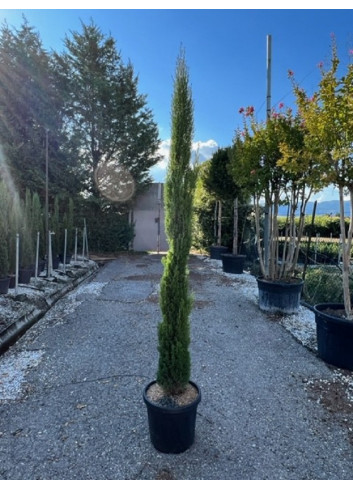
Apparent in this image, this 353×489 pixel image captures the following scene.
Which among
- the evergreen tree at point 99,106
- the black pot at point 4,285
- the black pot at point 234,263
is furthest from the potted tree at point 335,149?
the evergreen tree at point 99,106

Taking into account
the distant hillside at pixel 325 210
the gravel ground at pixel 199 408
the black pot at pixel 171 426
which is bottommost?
the gravel ground at pixel 199 408

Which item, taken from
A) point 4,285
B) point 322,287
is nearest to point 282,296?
point 322,287

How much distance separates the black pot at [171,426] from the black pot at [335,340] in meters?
1.64

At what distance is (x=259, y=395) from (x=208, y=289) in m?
3.43

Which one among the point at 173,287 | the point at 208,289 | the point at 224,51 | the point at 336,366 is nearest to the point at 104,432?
the point at 173,287

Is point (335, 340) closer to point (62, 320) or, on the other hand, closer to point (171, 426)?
point (171, 426)

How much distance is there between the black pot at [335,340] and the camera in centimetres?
271

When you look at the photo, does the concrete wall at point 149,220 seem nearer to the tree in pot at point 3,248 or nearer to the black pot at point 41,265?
the black pot at point 41,265

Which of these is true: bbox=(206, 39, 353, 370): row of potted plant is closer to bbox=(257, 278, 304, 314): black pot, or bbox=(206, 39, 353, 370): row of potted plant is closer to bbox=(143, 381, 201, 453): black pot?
bbox=(257, 278, 304, 314): black pot

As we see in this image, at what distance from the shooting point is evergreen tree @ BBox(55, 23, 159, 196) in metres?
10.4

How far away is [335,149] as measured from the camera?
2.77 meters

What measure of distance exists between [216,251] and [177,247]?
7.18 m

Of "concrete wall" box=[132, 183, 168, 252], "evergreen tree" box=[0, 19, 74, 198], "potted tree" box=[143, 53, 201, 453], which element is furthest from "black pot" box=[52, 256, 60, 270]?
"potted tree" box=[143, 53, 201, 453]

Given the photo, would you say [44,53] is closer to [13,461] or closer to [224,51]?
[224,51]
